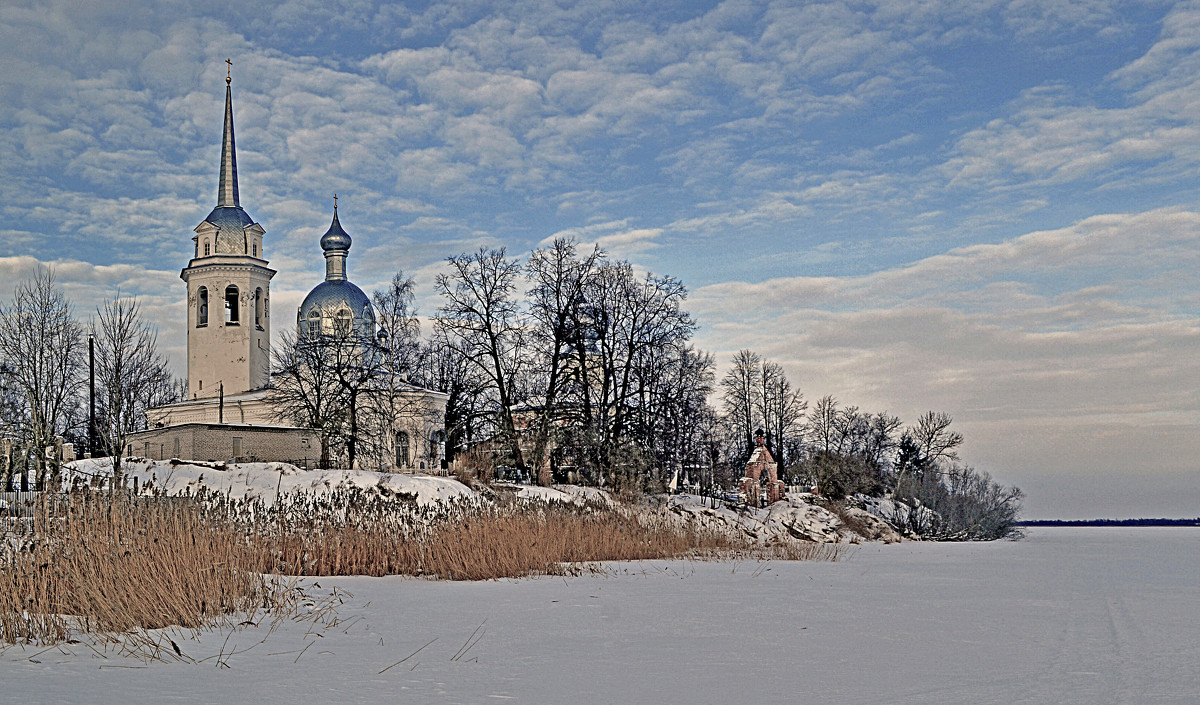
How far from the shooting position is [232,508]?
12180mm

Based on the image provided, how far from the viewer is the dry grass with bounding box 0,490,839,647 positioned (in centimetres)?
727

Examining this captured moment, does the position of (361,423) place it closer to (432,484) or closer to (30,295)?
(30,295)

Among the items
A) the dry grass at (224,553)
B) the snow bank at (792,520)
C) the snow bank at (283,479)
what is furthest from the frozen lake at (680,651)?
the snow bank at (792,520)

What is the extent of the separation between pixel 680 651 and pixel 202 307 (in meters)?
68.5

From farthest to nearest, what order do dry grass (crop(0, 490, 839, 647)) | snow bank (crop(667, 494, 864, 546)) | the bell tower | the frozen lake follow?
the bell tower
snow bank (crop(667, 494, 864, 546))
dry grass (crop(0, 490, 839, 647))
the frozen lake

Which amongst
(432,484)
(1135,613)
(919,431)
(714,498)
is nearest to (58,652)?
(1135,613)

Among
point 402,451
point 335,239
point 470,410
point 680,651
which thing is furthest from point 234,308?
point 680,651

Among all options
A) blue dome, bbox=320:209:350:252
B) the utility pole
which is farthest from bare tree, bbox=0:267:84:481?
blue dome, bbox=320:209:350:252

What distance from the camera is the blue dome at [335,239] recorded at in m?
70.8

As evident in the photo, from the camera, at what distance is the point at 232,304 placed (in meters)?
69.2

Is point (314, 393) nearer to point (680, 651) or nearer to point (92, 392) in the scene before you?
point (92, 392)

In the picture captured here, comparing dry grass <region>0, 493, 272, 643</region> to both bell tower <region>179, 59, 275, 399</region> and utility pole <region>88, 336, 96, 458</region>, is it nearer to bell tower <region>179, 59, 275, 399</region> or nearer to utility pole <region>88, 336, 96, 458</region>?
utility pole <region>88, 336, 96, 458</region>

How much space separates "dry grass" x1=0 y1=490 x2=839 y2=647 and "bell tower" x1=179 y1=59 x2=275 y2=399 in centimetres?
5633

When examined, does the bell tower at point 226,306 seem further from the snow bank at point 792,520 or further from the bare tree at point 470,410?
the snow bank at point 792,520
